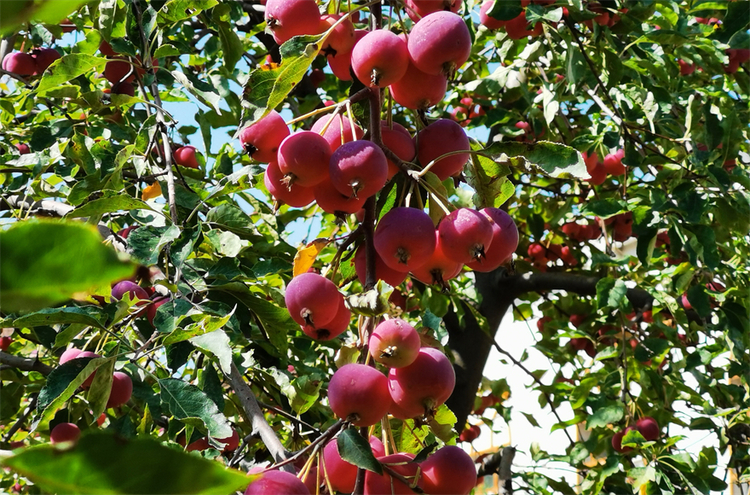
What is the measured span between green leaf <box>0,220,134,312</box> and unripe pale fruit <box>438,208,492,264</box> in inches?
23.1

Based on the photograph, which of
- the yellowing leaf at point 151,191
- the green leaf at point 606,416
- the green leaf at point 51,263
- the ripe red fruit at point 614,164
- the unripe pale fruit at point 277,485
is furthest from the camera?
the ripe red fruit at point 614,164

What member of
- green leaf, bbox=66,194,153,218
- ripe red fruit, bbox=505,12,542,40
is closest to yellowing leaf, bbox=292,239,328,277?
green leaf, bbox=66,194,153,218

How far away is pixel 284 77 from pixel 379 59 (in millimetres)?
114

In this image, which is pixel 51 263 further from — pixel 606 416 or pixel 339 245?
pixel 606 416

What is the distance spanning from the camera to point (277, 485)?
645 mm

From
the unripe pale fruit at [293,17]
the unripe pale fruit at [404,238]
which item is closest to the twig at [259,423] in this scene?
the unripe pale fruit at [404,238]

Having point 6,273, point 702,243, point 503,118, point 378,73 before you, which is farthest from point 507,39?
point 6,273

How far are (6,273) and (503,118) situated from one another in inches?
98.8

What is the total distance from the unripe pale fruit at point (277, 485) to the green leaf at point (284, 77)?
0.39 meters

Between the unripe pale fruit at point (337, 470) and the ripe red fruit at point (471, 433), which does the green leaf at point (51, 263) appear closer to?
the unripe pale fruit at point (337, 470)

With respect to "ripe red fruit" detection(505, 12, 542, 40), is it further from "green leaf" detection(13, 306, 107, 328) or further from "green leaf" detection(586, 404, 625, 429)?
"green leaf" detection(13, 306, 107, 328)

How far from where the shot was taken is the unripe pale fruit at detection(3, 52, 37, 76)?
212 centimetres

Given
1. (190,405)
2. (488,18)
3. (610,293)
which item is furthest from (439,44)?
(610,293)

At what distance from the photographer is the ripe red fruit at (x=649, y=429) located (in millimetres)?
2246
